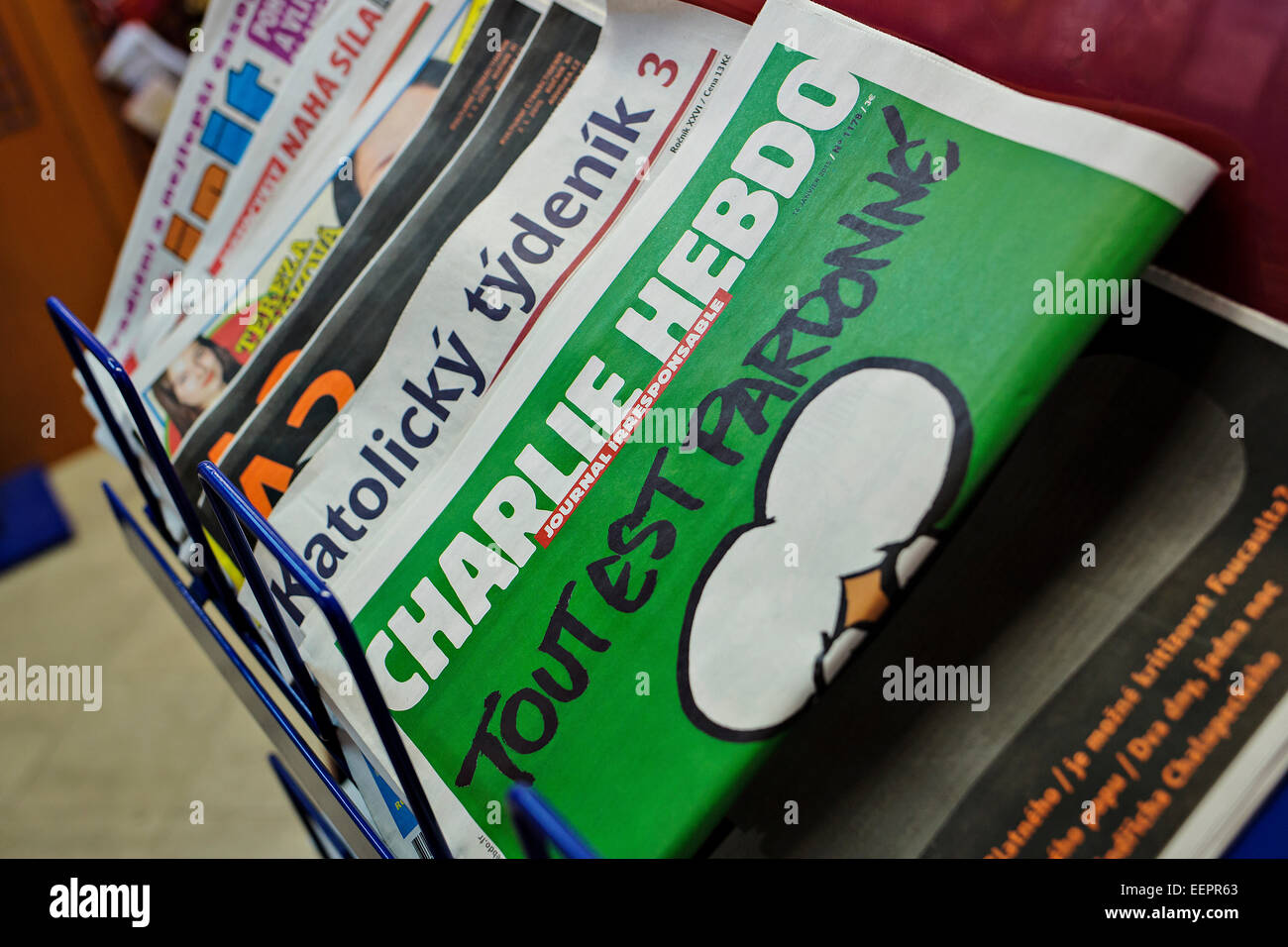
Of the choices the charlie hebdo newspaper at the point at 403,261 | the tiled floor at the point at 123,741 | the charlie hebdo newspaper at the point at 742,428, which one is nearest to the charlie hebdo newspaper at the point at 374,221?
the charlie hebdo newspaper at the point at 403,261

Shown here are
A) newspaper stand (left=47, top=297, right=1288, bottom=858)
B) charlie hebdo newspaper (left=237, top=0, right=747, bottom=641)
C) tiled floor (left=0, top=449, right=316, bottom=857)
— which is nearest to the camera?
newspaper stand (left=47, top=297, right=1288, bottom=858)

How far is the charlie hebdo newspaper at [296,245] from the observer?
0.55 meters

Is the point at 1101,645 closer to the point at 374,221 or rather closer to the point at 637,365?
the point at 637,365

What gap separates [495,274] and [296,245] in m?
0.16

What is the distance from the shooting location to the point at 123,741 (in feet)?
4.15

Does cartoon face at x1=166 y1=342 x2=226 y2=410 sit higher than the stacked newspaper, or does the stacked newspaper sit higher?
the stacked newspaper

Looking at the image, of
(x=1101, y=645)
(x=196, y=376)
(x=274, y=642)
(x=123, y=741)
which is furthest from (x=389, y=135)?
(x=123, y=741)

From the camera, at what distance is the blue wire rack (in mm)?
323

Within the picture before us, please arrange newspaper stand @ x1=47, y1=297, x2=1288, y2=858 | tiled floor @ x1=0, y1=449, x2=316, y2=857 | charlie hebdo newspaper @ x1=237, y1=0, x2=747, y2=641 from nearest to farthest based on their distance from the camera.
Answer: newspaper stand @ x1=47, y1=297, x2=1288, y2=858, charlie hebdo newspaper @ x1=237, y1=0, x2=747, y2=641, tiled floor @ x1=0, y1=449, x2=316, y2=857

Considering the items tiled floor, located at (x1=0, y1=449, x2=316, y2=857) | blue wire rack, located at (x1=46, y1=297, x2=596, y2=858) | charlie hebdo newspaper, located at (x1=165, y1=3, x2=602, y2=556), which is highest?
charlie hebdo newspaper, located at (x1=165, y1=3, x2=602, y2=556)

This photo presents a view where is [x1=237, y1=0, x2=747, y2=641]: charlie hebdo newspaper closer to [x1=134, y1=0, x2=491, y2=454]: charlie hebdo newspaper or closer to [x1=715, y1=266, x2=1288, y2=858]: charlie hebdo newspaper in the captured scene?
[x1=134, y1=0, x2=491, y2=454]: charlie hebdo newspaper

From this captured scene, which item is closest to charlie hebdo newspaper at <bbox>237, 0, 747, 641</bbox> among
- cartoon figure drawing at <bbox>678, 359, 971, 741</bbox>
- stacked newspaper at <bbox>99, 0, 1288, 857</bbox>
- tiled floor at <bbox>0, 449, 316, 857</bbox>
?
stacked newspaper at <bbox>99, 0, 1288, 857</bbox>

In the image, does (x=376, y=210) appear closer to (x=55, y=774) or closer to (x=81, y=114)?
(x=55, y=774)

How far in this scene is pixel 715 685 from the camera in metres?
0.34
